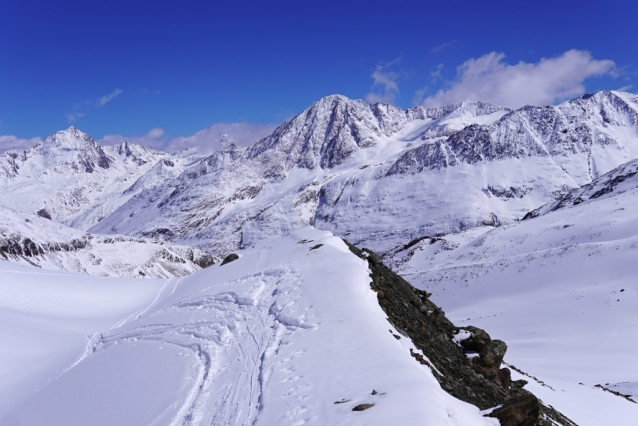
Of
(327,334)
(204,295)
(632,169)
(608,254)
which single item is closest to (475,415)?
(327,334)

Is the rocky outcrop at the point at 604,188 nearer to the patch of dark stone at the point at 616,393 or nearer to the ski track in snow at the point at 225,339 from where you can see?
the patch of dark stone at the point at 616,393

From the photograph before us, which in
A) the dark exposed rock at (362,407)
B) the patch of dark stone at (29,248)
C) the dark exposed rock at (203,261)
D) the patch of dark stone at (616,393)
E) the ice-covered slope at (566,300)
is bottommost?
the patch of dark stone at (616,393)

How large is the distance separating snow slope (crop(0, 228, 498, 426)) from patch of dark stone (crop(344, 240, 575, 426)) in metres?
0.84

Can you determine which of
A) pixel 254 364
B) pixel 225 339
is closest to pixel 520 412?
pixel 254 364

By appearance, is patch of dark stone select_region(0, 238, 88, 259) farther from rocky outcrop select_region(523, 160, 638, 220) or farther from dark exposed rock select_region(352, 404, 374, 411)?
rocky outcrop select_region(523, 160, 638, 220)

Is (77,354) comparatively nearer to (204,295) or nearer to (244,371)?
(204,295)

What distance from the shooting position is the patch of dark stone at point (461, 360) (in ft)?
35.1

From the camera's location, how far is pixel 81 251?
4865 inches

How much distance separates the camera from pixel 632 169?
351ft

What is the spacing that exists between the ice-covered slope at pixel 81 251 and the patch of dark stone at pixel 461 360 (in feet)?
343

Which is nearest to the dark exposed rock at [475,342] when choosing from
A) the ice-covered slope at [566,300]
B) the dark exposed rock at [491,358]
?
the dark exposed rock at [491,358]

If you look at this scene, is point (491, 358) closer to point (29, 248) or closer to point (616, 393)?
point (616, 393)

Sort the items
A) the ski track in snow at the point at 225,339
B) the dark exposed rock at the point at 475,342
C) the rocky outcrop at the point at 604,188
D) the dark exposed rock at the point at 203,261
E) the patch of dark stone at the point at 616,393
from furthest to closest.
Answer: the dark exposed rock at the point at 203,261, the rocky outcrop at the point at 604,188, the patch of dark stone at the point at 616,393, the dark exposed rock at the point at 475,342, the ski track in snow at the point at 225,339

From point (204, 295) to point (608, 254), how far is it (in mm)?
42234
